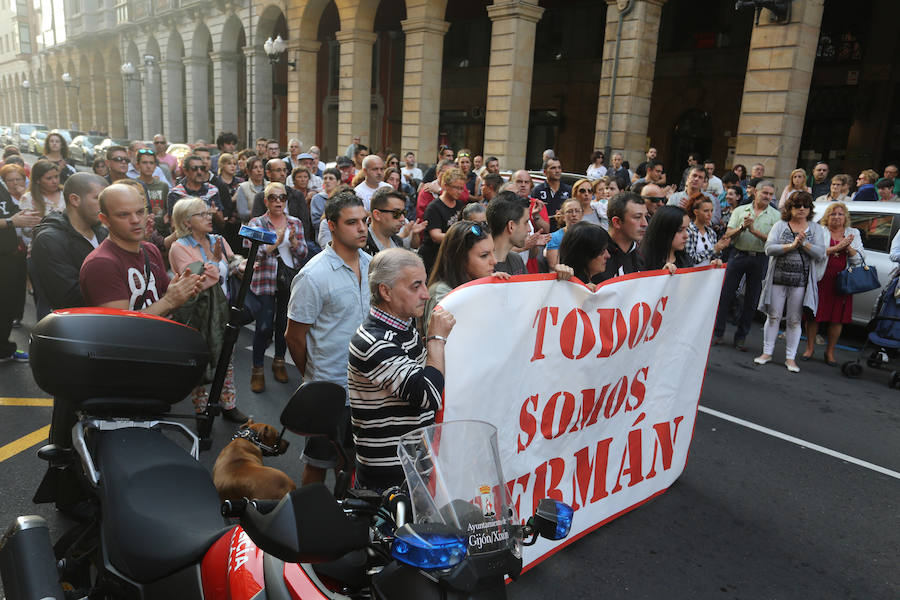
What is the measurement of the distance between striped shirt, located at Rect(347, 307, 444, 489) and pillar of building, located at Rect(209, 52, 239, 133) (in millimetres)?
31293

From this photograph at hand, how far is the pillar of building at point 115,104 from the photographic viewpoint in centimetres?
4809

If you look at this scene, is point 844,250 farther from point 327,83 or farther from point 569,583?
point 327,83

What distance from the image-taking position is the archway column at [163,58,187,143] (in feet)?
121

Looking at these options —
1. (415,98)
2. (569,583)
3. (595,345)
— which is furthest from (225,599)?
(415,98)

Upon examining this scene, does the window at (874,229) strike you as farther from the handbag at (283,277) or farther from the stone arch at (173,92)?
the stone arch at (173,92)

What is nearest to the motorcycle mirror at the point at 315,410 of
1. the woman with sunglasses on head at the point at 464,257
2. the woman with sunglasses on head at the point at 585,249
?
the woman with sunglasses on head at the point at 464,257

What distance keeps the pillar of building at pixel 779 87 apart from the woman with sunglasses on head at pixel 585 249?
10.9m

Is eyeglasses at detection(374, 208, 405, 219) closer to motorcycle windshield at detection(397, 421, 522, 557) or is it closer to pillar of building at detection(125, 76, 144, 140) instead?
motorcycle windshield at detection(397, 421, 522, 557)

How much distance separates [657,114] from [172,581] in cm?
2381

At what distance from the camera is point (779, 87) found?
42.1ft

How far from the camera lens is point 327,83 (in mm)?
33562

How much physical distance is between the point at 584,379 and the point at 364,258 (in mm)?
1520

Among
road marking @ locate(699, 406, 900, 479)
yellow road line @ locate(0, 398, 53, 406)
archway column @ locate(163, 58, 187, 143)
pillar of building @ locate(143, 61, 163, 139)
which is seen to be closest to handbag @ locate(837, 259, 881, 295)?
road marking @ locate(699, 406, 900, 479)

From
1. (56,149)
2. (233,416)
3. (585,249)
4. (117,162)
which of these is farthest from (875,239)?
(56,149)
